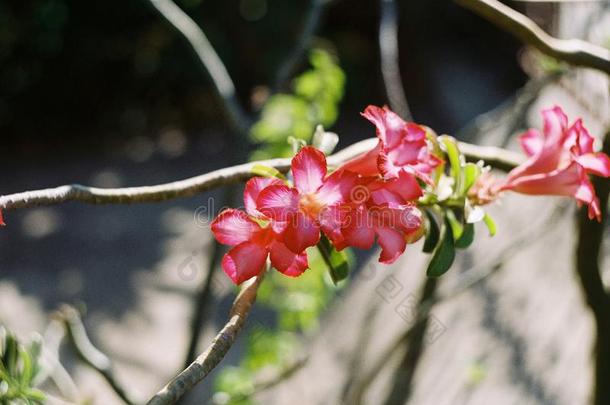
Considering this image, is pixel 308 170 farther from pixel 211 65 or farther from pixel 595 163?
pixel 211 65

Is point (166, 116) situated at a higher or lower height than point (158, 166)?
higher

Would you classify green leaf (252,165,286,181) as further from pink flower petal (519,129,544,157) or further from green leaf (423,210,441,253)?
pink flower petal (519,129,544,157)

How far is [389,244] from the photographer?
671mm

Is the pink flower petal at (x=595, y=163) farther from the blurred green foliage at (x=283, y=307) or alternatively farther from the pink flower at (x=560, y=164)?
the blurred green foliage at (x=283, y=307)

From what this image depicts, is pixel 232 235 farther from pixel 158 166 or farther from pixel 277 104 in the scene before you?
pixel 158 166

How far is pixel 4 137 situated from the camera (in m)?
4.61

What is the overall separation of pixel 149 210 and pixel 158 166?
0.45m

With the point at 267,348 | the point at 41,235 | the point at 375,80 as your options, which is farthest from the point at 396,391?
the point at 375,80

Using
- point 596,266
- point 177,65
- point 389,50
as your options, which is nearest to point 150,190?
point 596,266

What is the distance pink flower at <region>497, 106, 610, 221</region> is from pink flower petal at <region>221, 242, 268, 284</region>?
303mm

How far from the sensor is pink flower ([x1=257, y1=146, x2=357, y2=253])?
25.1 inches

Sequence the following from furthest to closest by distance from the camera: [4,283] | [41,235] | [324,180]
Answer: [41,235] < [4,283] < [324,180]

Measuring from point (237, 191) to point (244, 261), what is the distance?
32.3 inches

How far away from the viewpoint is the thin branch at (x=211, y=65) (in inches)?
58.5
